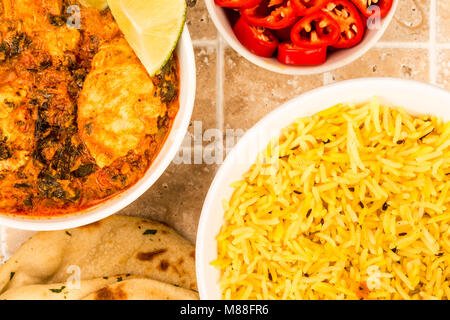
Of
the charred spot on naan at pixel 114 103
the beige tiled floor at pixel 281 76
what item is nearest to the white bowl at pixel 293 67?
the beige tiled floor at pixel 281 76

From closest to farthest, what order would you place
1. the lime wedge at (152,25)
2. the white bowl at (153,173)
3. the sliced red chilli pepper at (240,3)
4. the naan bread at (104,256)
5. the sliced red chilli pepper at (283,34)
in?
1. the lime wedge at (152,25)
2. the white bowl at (153,173)
3. the sliced red chilli pepper at (240,3)
4. the sliced red chilli pepper at (283,34)
5. the naan bread at (104,256)

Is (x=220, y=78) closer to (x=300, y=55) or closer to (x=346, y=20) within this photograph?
(x=300, y=55)

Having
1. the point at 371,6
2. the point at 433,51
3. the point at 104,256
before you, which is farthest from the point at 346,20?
the point at 104,256

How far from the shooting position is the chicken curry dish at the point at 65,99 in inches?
67.3

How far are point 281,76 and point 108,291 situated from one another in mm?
1248

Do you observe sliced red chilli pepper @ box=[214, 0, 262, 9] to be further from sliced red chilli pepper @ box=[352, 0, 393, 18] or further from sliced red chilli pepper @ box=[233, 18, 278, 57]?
sliced red chilli pepper @ box=[352, 0, 393, 18]

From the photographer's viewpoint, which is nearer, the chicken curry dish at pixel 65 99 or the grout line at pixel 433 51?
the chicken curry dish at pixel 65 99

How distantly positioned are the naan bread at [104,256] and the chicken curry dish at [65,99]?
527 mm

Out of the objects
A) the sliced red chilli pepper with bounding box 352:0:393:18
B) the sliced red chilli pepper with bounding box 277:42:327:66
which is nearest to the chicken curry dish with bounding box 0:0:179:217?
the sliced red chilli pepper with bounding box 277:42:327:66

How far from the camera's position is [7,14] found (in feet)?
5.63

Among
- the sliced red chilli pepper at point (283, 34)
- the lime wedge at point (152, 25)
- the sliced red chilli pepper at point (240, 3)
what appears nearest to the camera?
the lime wedge at point (152, 25)

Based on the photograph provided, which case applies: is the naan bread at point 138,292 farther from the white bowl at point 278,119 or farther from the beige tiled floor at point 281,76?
the beige tiled floor at point 281,76

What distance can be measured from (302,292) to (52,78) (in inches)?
48.6
